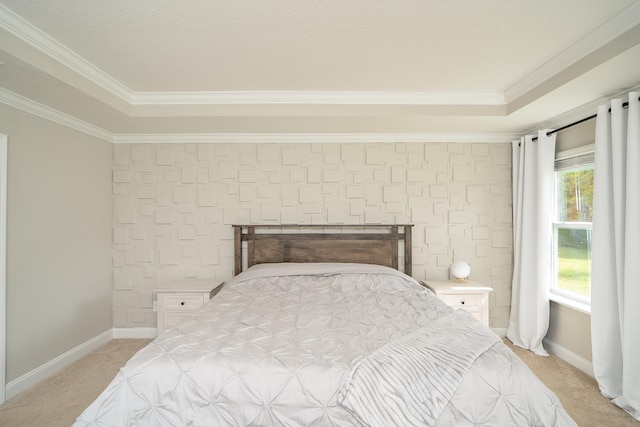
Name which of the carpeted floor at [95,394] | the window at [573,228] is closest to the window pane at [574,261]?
the window at [573,228]

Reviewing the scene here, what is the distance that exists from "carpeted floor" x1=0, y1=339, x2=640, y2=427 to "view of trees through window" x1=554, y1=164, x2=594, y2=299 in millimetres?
776

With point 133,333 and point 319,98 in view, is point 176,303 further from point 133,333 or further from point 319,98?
point 319,98

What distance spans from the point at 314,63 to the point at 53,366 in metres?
3.39

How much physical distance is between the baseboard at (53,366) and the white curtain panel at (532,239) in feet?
14.5

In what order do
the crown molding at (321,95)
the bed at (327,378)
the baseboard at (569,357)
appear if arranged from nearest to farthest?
the bed at (327,378), the crown molding at (321,95), the baseboard at (569,357)

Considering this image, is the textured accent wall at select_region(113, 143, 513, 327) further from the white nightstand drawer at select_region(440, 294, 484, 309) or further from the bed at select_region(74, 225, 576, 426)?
the bed at select_region(74, 225, 576, 426)

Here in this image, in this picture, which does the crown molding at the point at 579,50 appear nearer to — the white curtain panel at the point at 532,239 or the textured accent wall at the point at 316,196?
the white curtain panel at the point at 532,239

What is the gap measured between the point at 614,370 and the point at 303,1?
334 centimetres

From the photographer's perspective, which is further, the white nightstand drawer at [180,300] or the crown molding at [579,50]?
the white nightstand drawer at [180,300]

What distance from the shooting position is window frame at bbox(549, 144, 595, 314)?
2.93m

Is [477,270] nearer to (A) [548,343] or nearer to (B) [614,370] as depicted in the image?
(A) [548,343]

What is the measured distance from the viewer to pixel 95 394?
2.52 m

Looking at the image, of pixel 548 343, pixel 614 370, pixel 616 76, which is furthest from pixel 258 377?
pixel 548 343

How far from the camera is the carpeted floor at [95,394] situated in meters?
2.18
